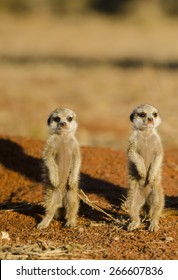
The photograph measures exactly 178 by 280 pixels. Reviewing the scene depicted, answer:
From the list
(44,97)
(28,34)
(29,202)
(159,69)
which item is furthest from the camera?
(28,34)

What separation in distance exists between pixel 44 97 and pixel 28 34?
14.0m

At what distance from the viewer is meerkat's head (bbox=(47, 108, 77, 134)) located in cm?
647

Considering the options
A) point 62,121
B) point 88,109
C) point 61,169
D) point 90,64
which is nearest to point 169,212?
point 61,169

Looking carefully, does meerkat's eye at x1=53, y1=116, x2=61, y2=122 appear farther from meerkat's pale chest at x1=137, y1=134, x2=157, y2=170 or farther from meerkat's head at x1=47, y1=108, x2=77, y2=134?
meerkat's pale chest at x1=137, y1=134, x2=157, y2=170

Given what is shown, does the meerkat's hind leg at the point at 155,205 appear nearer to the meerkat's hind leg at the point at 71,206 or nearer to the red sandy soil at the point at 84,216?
the red sandy soil at the point at 84,216

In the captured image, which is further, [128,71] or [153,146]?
[128,71]

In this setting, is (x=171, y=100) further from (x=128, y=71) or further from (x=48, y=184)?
(x=48, y=184)

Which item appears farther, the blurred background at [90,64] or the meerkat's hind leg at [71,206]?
the blurred background at [90,64]

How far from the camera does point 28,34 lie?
1223 inches

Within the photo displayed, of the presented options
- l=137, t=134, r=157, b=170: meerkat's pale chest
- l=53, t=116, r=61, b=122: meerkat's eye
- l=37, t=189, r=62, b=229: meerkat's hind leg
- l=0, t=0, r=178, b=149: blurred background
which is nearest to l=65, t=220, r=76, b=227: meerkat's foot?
l=37, t=189, r=62, b=229: meerkat's hind leg

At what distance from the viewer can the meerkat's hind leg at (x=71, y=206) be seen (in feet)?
20.5

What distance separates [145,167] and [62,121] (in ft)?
2.93

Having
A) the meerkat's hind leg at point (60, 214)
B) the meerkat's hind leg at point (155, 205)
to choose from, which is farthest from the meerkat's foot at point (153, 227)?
the meerkat's hind leg at point (60, 214)
